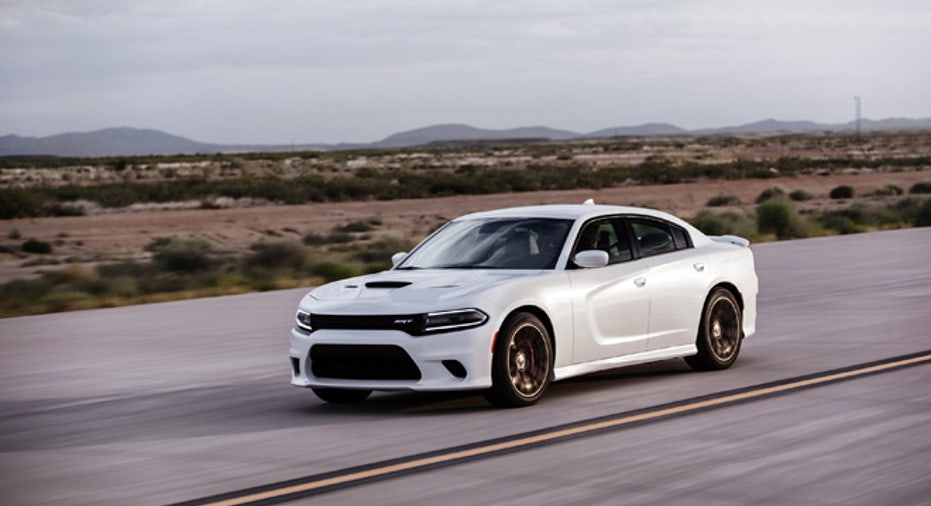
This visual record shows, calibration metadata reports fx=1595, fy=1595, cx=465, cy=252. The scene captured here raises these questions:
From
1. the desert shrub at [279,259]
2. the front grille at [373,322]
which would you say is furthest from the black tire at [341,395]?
the desert shrub at [279,259]

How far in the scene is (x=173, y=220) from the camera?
182 ft

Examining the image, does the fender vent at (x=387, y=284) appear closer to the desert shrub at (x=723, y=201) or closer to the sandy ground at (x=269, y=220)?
the sandy ground at (x=269, y=220)

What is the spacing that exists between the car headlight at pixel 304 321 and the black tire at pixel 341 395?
1.65ft

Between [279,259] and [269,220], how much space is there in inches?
988

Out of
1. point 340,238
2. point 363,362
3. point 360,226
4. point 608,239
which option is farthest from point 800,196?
point 363,362

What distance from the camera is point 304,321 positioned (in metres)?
11.1

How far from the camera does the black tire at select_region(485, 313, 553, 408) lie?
10594 millimetres

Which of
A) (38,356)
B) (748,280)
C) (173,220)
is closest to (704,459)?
(748,280)

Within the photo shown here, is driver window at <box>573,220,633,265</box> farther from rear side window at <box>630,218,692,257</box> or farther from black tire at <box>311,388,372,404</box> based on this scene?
black tire at <box>311,388,372,404</box>

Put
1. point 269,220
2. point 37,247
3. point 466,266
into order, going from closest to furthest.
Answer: point 466,266 < point 37,247 < point 269,220

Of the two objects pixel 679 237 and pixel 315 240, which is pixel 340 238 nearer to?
pixel 315 240

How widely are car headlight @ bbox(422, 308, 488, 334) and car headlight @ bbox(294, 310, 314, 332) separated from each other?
3.07ft

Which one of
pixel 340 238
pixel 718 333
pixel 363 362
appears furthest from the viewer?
pixel 340 238

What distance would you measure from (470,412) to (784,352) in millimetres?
4216
